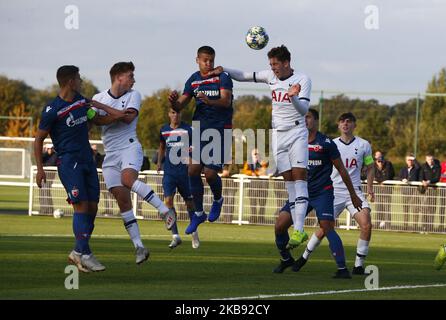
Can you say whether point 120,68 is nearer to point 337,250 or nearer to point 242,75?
point 242,75

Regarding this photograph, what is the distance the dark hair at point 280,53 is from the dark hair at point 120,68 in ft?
6.25

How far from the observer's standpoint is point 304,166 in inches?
569

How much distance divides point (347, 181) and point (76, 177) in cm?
367

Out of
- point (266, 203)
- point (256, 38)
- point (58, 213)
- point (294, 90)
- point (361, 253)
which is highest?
point (256, 38)

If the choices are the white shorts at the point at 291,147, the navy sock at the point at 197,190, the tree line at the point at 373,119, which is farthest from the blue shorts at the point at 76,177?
the tree line at the point at 373,119

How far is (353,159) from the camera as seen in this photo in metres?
15.5

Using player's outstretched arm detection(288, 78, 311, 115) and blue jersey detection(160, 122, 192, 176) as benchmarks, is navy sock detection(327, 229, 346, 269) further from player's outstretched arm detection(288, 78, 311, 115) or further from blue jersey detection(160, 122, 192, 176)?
blue jersey detection(160, 122, 192, 176)

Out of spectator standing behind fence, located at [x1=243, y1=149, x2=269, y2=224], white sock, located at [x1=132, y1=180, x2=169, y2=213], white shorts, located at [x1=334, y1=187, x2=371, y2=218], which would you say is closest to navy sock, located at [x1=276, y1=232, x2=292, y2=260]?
white shorts, located at [x1=334, y1=187, x2=371, y2=218]

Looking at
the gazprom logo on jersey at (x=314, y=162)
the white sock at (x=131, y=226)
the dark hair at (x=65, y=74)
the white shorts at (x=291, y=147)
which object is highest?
the dark hair at (x=65, y=74)

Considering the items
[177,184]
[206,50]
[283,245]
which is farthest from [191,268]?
[177,184]

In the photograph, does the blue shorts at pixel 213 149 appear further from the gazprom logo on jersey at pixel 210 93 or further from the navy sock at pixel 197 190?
the gazprom logo on jersey at pixel 210 93

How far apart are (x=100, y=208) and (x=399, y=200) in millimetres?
8318

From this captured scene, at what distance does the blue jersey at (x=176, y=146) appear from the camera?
20219mm

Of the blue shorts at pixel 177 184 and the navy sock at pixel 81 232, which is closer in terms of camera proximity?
the navy sock at pixel 81 232
